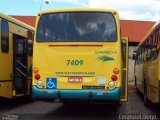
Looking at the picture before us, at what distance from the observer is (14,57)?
1519 cm

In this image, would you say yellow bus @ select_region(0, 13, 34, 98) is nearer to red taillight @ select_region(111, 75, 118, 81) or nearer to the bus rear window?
the bus rear window

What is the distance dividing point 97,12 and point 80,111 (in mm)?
3586

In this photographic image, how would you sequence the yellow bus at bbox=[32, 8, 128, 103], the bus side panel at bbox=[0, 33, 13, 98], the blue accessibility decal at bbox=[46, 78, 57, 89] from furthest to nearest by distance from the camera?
the bus side panel at bbox=[0, 33, 13, 98] → the blue accessibility decal at bbox=[46, 78, 57, 89] → the yellow bus at bbox=[32, 8, 128, 103]

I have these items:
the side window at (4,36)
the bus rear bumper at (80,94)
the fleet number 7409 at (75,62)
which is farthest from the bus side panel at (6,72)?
the fleet number 7409 at (75,62)

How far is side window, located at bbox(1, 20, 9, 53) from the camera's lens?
556 inches

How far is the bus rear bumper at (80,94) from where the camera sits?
476 inches

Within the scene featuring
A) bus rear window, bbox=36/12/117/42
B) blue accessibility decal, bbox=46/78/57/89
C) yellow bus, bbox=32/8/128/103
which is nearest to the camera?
yellow bus, bbox=32/8/128/103

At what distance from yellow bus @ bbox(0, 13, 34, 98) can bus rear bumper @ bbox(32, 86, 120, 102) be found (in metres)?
2.12

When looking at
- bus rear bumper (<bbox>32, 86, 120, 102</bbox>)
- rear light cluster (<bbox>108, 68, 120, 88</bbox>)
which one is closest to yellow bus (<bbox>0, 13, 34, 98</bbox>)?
bus rear bumper (<bbox>32, 86, 120, 102</bbox>)

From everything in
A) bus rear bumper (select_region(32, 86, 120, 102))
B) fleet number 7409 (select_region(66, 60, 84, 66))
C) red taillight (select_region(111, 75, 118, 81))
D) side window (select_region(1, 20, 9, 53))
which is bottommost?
bus rear bumper (select_region(32, 86, 120, 102))

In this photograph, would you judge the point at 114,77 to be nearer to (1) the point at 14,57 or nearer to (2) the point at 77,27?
(2) the point at 77,27

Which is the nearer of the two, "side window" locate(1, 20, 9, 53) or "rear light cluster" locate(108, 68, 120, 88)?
"rear light cluster" locate(108, 68, 120, 88)

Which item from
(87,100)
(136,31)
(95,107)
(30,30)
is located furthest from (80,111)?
(136,31)

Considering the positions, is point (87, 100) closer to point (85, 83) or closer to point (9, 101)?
point (85, 83)
